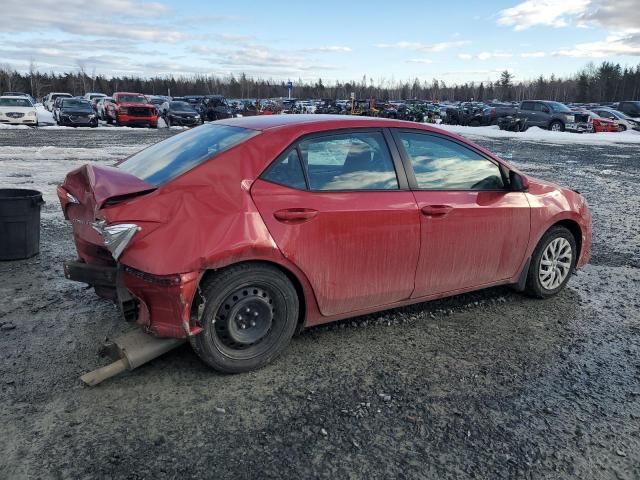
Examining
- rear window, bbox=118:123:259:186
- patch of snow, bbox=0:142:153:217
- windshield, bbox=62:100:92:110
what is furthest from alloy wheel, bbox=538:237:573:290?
windshield, bbox=62:100:92:110

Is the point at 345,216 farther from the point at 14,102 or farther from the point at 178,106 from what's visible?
the point at 178,106

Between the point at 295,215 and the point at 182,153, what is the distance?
1001mm

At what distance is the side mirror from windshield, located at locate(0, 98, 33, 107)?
2859 centimetres

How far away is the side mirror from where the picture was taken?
14.4ft

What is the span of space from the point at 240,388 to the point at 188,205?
1.19 meters

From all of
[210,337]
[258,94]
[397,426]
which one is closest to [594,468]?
[397,426]

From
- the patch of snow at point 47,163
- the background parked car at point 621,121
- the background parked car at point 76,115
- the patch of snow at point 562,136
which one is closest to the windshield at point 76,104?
the background parked car at point 76,115

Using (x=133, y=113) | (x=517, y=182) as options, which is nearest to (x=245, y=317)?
(x=517, y=182)

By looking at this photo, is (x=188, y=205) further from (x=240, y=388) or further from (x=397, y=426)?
(x=397, y=426)

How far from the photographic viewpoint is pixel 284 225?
11.0ft

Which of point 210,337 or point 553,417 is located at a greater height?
point 210,337

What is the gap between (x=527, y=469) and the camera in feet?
8.60

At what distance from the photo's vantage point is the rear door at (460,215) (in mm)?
3953

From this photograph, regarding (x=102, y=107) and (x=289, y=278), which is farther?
(x=102, y=107)
